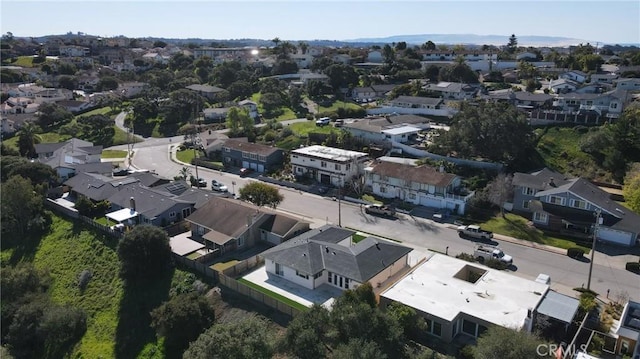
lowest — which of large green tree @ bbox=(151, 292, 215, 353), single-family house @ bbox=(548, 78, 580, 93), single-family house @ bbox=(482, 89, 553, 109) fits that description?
large green tree @ bbox=(151, 292, 215, 353)

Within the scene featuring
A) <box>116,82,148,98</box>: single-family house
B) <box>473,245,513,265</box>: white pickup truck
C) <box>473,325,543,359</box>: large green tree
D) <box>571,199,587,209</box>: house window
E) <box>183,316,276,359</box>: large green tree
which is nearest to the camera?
<box>473,325,543,359</box>: large green tree

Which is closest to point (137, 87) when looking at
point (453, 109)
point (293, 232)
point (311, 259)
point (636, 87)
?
point (453, 109)

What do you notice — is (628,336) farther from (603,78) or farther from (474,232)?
(603,78)

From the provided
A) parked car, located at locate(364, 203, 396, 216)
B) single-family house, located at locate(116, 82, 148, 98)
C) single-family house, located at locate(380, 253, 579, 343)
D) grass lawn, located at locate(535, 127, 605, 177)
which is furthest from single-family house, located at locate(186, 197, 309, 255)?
single-family house, located at locate(116, 82, 148, 98)

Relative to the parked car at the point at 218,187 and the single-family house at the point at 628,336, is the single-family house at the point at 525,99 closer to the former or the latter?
the parked car at the point at 218,187

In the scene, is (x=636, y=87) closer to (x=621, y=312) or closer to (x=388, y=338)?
(x=621, y=312)

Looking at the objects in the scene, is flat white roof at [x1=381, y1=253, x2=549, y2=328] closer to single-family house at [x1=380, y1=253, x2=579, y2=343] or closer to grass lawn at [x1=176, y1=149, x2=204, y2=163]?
single-family house at [x1=380, y1=253, x2=579, y2=343]

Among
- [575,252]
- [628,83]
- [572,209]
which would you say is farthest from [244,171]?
[628,83]
